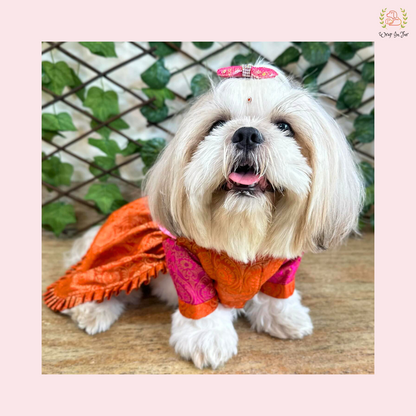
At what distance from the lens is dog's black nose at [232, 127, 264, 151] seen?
2.89ft

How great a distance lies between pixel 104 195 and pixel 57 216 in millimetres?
302

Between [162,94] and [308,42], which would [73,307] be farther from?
[308,42]

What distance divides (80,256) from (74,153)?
0.64 metres

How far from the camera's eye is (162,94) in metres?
1.88

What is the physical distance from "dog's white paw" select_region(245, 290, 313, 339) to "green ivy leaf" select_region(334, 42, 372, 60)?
131 cm

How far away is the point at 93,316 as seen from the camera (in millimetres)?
1373

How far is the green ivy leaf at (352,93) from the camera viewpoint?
6.36 feet

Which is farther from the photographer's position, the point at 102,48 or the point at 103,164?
the point at 103,164

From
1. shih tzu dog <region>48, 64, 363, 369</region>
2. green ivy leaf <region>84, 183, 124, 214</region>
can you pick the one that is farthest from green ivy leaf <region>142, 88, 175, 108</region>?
shih tzu dog <region>48, 64, 363, 369</region>

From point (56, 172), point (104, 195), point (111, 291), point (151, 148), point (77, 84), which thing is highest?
point (77, 84)

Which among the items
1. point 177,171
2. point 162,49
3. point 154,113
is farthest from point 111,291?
point 162,49

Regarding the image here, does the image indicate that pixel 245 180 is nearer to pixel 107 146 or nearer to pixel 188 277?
pixel 188 277

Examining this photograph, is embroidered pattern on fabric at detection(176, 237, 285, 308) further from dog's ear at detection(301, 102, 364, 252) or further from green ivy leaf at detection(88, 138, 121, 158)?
green ivy leaf at detection(88, 138, 121, 158)

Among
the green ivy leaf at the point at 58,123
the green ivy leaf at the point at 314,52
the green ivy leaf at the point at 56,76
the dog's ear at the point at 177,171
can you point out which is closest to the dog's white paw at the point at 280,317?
the dog's ear at the point at 177,171
